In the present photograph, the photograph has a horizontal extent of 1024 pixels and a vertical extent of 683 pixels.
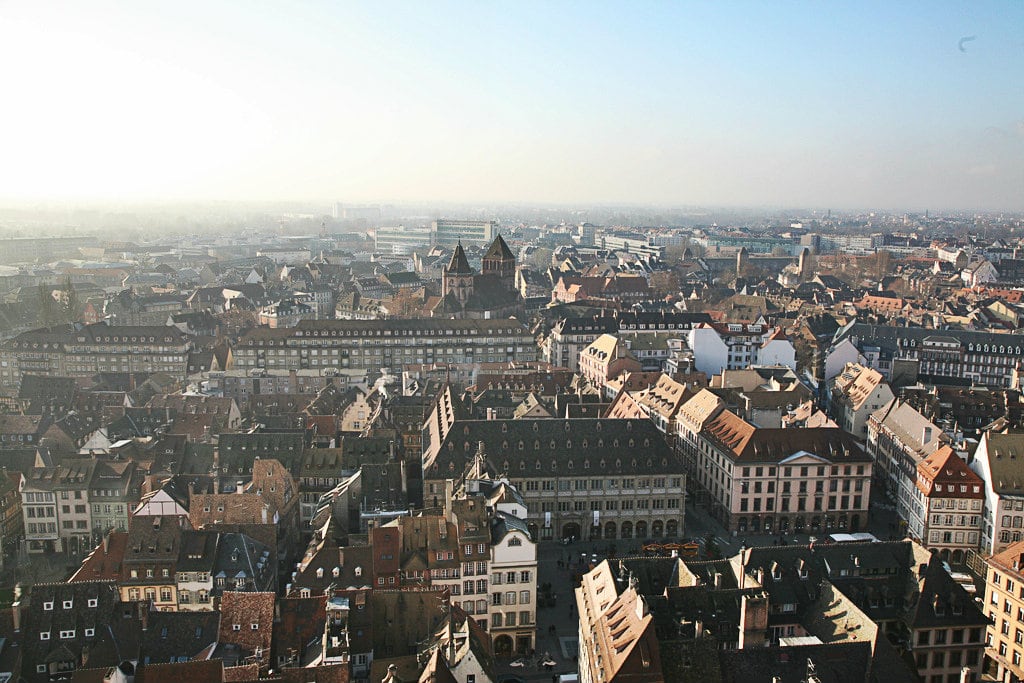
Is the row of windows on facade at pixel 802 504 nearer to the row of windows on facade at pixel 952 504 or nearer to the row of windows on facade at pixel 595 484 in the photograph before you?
the row of windows on facade at pixel 952 504

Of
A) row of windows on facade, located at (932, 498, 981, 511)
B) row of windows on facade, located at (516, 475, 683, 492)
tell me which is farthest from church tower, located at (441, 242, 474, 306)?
row of windows on facade, located at (932, 498, 981, 511)

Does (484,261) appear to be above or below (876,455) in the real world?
above

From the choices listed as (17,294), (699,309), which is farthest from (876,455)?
(17,294)

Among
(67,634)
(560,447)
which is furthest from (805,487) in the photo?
(67,634)

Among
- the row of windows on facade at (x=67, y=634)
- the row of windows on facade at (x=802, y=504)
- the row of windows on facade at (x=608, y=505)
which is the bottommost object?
the row of windows on facade at (x=802, y=504)

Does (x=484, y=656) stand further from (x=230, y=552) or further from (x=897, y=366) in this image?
(x=897, y=366)

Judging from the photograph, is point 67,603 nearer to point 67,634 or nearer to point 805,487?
point 67,634

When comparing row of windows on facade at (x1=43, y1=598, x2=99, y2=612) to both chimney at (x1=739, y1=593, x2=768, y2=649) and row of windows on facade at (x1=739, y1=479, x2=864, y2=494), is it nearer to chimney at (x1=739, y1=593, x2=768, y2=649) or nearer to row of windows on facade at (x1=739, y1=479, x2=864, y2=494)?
chimney at (x1=739, y1=593, x2=768, y2=649)

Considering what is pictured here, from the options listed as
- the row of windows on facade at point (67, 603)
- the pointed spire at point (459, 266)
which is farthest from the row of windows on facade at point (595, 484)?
the pointed spire at point (459, 266)
